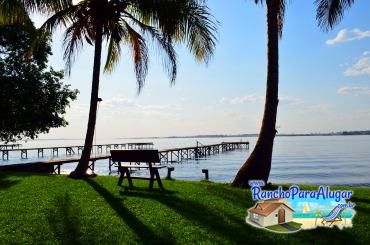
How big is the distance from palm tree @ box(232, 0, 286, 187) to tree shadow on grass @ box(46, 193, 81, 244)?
15.3 feet

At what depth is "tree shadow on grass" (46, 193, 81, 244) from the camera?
549 cm

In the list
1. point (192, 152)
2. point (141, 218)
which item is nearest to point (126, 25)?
point (141, 218)

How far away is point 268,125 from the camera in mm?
10586

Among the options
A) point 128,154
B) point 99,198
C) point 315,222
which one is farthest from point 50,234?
point 128,154

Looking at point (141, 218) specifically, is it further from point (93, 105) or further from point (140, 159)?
point (93, 105)

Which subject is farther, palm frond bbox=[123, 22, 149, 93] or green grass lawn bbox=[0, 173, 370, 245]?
palm frond bbox=[123, 22, 149, 93]

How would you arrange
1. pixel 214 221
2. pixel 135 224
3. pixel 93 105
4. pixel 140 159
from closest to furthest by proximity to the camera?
pixel 135 224, pixel 214 221, pixel 140 159, pixel 93 105

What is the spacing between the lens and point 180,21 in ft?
39.0

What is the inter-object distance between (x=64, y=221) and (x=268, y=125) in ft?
20.3

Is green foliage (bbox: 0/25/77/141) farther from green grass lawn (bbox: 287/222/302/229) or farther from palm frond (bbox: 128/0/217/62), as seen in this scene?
green grass lawn (bbox: 287/222/302/229)

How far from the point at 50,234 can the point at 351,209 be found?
503 cm

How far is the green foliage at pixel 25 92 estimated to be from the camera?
2202 centimetres

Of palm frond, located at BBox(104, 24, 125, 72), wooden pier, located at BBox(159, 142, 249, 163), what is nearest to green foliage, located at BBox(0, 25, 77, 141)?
palm frond, located at BBox(104, 24, 125, 72)

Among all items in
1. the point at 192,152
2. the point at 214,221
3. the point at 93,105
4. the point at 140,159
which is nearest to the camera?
the point at 214,221
